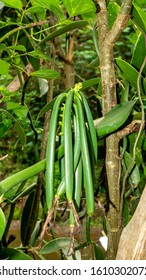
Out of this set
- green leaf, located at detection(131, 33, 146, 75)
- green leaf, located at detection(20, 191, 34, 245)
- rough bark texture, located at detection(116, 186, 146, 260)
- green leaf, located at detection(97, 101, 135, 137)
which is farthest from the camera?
green leaf, located at detection(20, 191, 34, 245)

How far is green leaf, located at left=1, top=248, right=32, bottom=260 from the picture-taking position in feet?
2.16

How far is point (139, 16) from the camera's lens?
62 centimetres

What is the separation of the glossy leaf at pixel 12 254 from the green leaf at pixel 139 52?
374mm

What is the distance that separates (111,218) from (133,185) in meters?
0.13

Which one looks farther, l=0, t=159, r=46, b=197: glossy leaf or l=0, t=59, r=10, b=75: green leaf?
l=0, t=59, r=10, b=75: green leaf

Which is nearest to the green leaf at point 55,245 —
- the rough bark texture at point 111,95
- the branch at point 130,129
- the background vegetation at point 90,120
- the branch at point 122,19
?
the background vegetation at point 90,120

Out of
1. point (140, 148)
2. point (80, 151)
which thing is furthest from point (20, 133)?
point (80, 151)

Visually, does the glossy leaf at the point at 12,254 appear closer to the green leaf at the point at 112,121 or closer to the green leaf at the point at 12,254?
the green leaf at the point at 12,254

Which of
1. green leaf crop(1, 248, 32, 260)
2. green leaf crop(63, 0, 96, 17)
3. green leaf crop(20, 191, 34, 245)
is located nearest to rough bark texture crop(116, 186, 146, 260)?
green leaf crop(1, 248, 32, 260)

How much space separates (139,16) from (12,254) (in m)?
0.43

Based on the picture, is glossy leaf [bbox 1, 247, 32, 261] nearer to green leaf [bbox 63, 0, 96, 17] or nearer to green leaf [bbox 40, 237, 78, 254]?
green leaf [bbox 40, 237, 78, 254]

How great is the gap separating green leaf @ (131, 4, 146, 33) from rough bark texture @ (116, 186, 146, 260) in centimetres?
27

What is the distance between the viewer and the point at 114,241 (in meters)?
0.66

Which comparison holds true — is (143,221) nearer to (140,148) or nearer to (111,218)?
(111,218)
